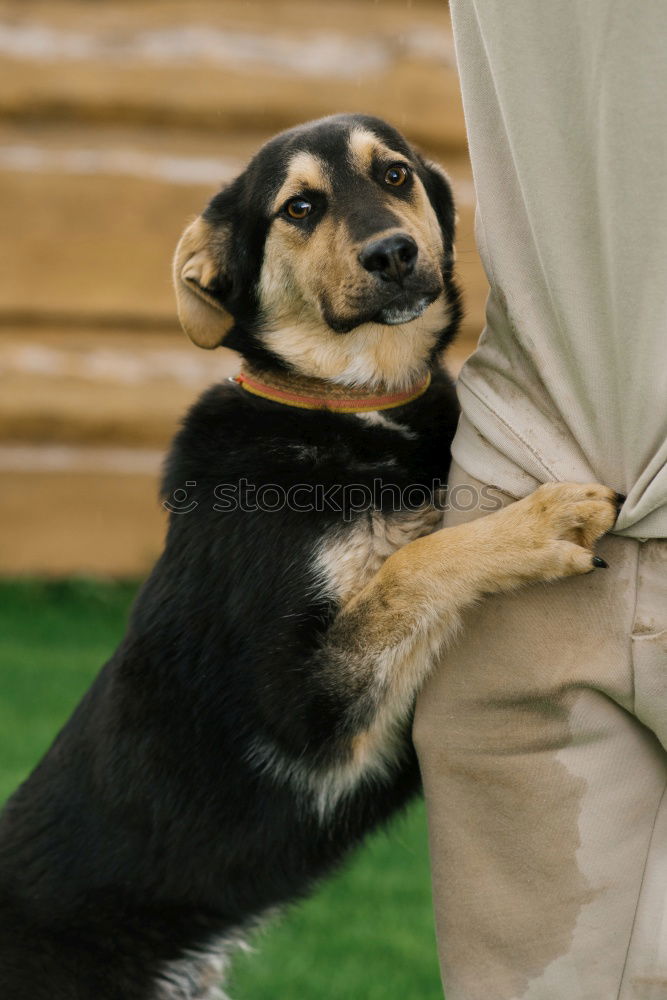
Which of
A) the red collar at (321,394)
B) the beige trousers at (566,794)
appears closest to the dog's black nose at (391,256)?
the red collar at (321,394)

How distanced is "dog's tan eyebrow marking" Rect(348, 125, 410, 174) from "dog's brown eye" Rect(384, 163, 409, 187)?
22mm

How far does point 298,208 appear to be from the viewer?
2805 millimetres

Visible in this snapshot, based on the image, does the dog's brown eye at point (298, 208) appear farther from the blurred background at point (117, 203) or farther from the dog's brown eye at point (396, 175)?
the blurred background at point (117, 203)

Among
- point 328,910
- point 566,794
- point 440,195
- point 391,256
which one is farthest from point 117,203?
point 566,794

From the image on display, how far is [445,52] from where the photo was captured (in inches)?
247

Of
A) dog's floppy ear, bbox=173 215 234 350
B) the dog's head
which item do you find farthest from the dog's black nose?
dog's floppy ear, bbox=173 215 234 350

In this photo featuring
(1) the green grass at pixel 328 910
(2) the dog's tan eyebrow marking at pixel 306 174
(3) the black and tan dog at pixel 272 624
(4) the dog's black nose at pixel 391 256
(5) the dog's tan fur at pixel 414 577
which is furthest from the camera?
(1) the green grass at pixel 328 910

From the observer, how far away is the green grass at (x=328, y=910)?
11.0 feet

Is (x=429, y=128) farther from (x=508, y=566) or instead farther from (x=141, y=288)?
(x=508, y=566)

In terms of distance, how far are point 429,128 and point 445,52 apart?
399 mm

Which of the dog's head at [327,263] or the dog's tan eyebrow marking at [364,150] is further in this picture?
the dog's tan eyebrow marking at [364,150]

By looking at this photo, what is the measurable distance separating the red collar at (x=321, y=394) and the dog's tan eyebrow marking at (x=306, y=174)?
0.45 metres

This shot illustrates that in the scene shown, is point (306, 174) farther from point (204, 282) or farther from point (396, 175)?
point (204, 282)

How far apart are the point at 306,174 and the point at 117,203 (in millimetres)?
3840
